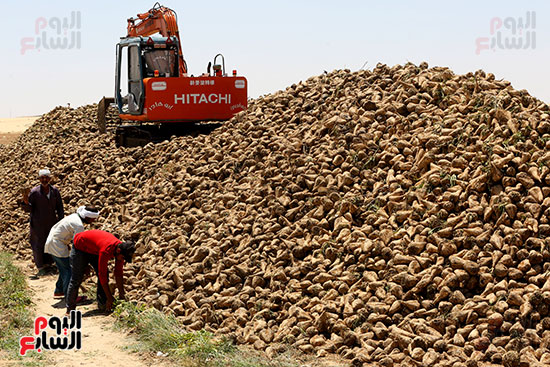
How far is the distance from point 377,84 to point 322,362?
4.92 meters

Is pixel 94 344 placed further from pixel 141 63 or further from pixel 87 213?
pixel 141 63

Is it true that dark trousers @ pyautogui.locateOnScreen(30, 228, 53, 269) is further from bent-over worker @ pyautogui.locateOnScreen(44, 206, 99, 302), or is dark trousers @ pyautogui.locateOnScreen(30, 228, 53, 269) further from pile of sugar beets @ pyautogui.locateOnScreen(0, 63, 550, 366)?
bent-over worker @ pyautogui.locateOnScreen(44, 206, 99, 302)

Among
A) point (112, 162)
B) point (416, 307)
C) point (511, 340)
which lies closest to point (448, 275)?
point (416, 307)

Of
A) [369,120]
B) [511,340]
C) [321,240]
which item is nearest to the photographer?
[511,340]

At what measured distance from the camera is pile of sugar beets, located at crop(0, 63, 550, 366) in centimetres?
604

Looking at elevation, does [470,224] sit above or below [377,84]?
below

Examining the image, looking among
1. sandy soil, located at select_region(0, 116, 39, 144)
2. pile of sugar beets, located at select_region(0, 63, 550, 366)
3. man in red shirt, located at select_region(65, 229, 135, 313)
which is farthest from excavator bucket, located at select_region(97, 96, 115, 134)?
sandy soil, located at select_region(0, 116, 39, 144)

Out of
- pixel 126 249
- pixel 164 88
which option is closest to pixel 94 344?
pixel 126 249

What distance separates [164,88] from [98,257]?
17.3 ft

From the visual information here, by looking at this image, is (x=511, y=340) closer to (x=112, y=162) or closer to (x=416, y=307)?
(x=416, y=307)

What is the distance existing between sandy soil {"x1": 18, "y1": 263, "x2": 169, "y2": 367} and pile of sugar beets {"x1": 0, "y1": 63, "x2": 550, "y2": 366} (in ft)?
1.85

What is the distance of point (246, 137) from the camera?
394 inches

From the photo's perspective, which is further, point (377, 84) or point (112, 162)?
point (112, 162)

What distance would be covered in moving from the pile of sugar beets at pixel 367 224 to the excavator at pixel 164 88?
184cm
